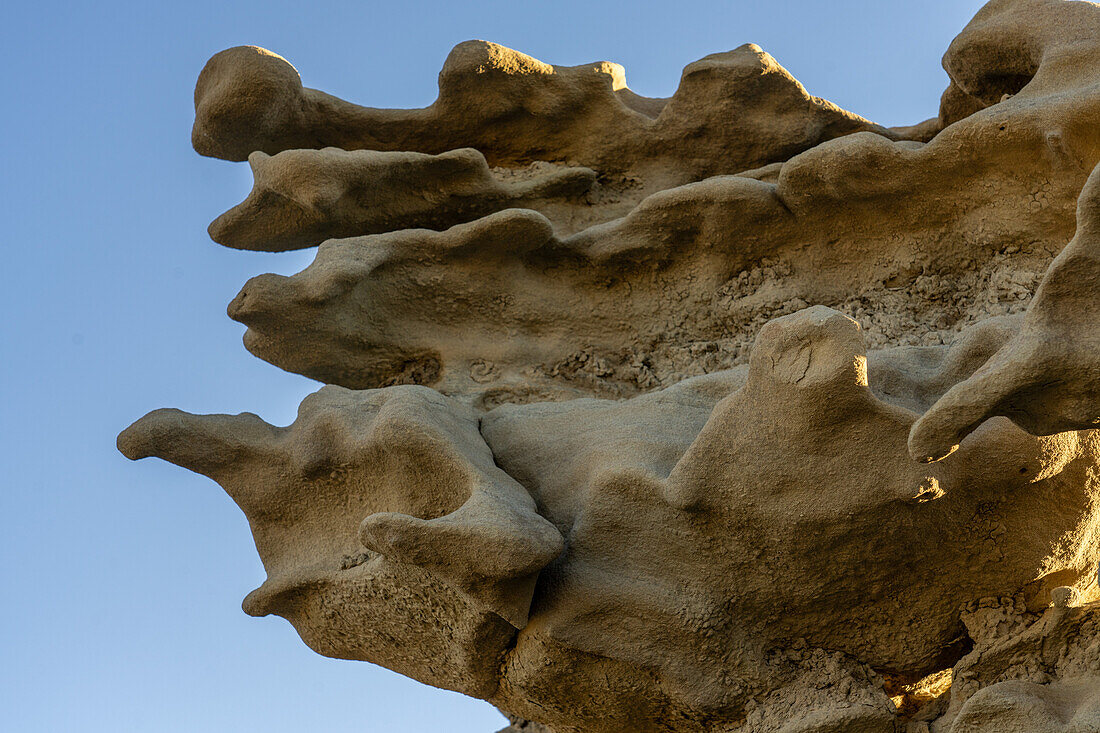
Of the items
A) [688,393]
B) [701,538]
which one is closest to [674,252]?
[688,393]

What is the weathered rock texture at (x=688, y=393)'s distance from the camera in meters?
2.90

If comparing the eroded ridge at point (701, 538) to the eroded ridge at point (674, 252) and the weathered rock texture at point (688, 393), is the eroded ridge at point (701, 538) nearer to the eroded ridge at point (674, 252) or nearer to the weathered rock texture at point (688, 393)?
the weathered rock texture at point (688, 393)

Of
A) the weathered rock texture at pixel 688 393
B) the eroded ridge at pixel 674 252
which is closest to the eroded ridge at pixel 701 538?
the weathered rock texture at pixel 688 393

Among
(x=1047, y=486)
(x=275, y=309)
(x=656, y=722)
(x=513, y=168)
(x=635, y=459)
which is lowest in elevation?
(x=656, y=722)

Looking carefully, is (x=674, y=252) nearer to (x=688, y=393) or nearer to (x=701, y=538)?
(x=688, y=393)

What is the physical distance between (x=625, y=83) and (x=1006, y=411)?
2.52m

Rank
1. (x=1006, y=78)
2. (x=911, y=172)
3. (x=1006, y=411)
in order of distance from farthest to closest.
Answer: (x=1006, y=78) → (x=911, y=172) → (x=1006, y=411)

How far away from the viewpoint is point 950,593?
125 inches

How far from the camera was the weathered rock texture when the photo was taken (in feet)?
9.52

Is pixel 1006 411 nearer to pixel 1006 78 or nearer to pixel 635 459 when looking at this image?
pixel 635 459

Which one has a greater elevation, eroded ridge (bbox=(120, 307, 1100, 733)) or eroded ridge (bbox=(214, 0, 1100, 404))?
eroded ridge (bbox=(214, 0, 1100, 404))

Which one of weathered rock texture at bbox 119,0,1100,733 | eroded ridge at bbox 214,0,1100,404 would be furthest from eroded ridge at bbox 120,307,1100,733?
eroded ridge at bbox 214,0,1100,404

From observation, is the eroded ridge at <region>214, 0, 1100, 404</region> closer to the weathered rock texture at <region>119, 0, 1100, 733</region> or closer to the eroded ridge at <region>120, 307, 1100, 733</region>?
the weathered rock texture at <region>119, 0, 1100, 733</region>

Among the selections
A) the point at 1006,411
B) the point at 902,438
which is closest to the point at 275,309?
the point at 902,438
